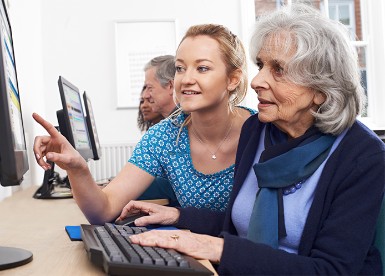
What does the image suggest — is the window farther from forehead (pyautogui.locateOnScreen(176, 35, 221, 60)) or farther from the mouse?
the mouse

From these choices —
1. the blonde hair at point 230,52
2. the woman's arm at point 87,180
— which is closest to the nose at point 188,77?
the blonde hair at point 230,52

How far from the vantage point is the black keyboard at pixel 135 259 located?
849 millimetres

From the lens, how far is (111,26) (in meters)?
5.15

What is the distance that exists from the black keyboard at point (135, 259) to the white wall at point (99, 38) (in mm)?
4118

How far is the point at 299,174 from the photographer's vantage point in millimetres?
1215

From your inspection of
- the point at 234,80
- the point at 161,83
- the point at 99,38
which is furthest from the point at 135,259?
the point at 99,38

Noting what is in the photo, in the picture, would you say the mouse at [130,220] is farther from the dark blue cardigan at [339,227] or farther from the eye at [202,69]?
the eye at [202,69]

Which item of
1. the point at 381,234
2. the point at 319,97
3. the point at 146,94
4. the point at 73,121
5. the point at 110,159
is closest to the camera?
the point at 381,234

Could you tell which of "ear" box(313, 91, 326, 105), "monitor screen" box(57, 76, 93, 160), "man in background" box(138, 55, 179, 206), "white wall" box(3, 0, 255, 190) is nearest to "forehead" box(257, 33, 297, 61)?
"ear" box(313, 91, 326, 105)

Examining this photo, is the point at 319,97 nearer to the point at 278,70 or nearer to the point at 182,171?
the point at 278,70

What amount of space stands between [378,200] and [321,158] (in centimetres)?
17

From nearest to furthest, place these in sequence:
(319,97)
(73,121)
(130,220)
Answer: (319,97) → (130,220) → (73,121)

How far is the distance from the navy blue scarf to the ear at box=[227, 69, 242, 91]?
568mm

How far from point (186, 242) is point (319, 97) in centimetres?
49
